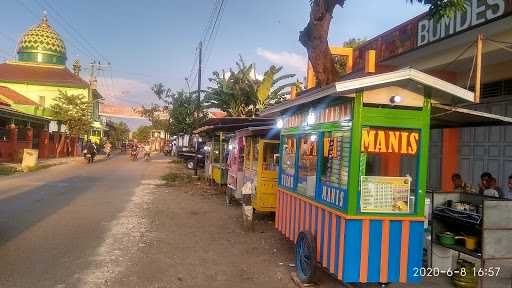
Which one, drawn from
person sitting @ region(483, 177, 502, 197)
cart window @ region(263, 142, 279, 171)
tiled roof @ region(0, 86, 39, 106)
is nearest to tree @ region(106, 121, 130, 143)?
tiled roof @ region(0, 86, 39, 106)

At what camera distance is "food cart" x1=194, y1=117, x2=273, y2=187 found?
16453 mm

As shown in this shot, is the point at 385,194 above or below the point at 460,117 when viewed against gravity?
below

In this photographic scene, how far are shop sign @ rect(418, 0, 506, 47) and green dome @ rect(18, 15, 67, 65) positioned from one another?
160ft

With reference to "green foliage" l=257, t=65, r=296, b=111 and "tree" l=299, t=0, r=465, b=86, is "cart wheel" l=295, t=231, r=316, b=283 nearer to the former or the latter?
"tree" l=299, t=0, r=465, b=86

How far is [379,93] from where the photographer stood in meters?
5.55

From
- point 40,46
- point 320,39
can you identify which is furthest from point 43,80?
point 320,39

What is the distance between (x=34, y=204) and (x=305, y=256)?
9047 mm

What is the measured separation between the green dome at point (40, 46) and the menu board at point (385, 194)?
51.7 m

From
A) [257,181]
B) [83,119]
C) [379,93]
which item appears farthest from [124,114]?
[379,93]

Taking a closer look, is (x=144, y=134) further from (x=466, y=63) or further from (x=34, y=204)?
(x=466, y=63)

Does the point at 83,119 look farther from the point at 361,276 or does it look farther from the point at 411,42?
the point at 361,276

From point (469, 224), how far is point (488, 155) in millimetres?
4407

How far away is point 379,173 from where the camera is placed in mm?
5676

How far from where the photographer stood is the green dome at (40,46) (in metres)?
50.2
